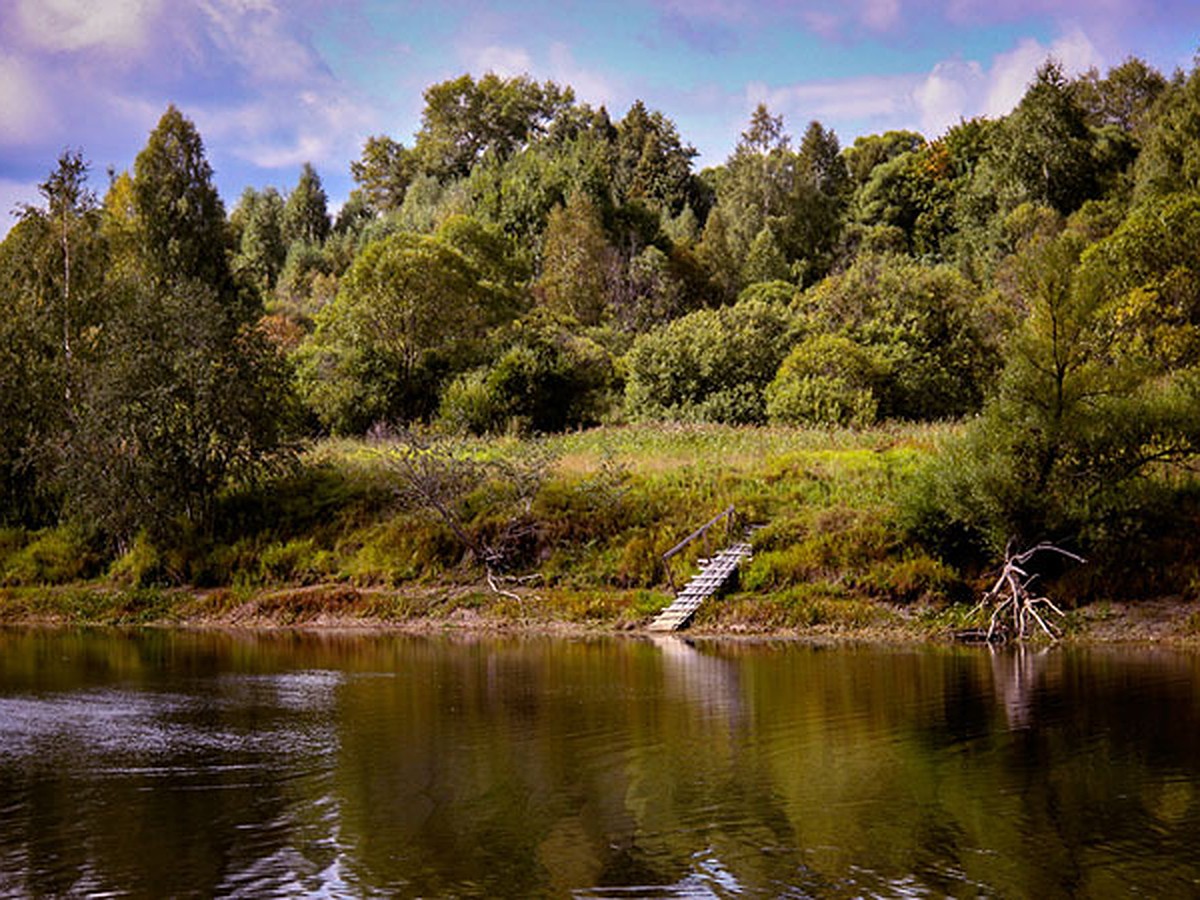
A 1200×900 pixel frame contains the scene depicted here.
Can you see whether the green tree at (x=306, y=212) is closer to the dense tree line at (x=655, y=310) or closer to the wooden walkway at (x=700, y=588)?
the dense tree line at (x=655, y=310)

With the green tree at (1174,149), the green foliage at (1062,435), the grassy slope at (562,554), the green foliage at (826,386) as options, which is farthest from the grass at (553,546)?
the green tree at (1174,149)

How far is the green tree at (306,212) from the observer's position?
110 metres

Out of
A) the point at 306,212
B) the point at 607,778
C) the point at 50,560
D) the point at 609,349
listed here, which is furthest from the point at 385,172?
the point at 607,778

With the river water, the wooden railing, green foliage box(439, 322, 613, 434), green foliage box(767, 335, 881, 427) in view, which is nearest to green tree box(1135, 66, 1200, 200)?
green foliage box(767, 335, 881, 427)

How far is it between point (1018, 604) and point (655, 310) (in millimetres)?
50565

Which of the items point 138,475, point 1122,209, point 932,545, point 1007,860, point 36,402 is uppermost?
point 1122,209

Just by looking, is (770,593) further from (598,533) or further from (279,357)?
(279,357)

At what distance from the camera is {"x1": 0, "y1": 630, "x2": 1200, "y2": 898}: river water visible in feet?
37.8

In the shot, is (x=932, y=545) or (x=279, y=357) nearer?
(x=932, y=545)

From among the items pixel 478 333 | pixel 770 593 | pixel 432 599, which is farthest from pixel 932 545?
pixel 478 333

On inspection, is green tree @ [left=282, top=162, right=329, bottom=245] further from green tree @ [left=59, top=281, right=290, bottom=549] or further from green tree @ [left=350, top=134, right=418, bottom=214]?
green tree @ [left=59, top=281, right=290, bottom=549]

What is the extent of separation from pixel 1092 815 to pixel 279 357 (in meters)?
32.7

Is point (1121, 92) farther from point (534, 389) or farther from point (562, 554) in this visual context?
point (562, 554)

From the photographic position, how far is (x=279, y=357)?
41.6 metres
